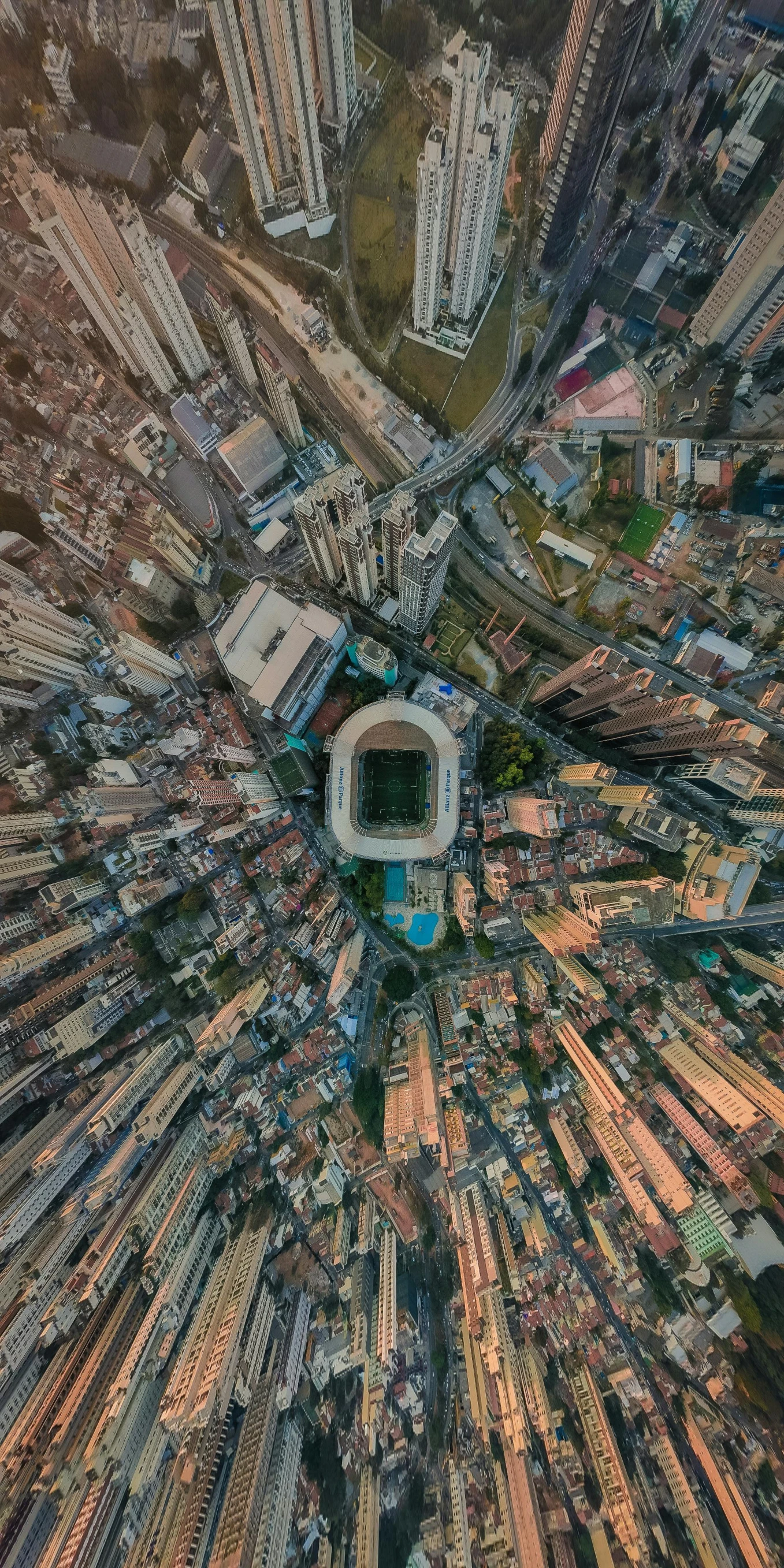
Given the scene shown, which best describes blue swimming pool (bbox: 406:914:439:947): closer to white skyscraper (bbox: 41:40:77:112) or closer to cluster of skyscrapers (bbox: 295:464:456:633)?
cluster of skyscrapers (bbox: 295:464:456:633)

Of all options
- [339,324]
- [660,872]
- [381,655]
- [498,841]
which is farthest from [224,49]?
[660,872]

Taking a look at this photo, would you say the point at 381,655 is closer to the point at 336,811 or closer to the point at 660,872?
the point at 336,811

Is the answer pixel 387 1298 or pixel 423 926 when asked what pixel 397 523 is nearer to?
pixel 423 926

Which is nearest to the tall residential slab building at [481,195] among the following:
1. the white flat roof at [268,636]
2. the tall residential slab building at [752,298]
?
the tall residential slab building at [752,298]

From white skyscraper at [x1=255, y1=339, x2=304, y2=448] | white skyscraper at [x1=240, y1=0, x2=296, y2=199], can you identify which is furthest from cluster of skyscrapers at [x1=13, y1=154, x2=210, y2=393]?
white skyscraper at [x1=240, y1=0, x2=296, y2=199]

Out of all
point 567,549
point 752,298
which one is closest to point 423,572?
point 567,549
